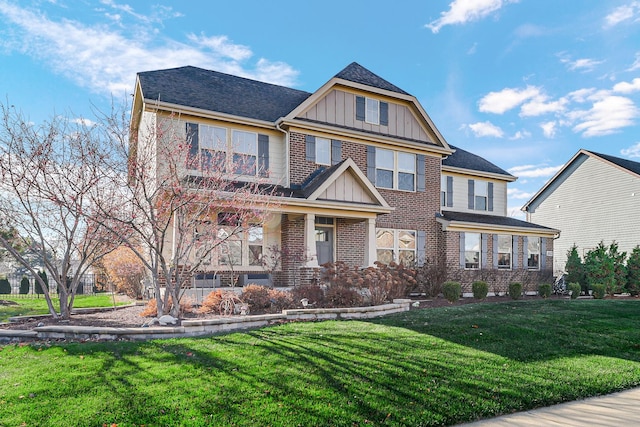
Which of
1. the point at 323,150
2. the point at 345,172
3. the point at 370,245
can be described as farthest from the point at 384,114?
the point at 370,245

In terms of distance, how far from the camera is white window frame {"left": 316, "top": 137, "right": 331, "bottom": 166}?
1593 centimetres

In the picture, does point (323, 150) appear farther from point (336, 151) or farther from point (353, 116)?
point (353, 116)

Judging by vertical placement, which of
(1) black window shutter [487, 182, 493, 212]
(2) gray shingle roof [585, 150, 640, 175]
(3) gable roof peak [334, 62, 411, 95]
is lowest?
(1) black window shutter [487, 182, 493, 212]

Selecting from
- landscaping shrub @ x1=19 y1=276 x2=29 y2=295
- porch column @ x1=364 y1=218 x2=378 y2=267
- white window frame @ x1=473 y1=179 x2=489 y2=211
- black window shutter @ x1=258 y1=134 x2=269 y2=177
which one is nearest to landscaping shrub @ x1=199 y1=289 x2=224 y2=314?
black window shutter @ x1=258 y1=134 x2=269 y2=177

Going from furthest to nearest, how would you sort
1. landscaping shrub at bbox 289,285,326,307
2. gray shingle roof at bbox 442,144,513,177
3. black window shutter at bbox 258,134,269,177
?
gray shingle roof at bbox 442,144,513,177, black window shutter at bbox 258,134,269,177, landscaping shrub at bbox 289,285,326,307

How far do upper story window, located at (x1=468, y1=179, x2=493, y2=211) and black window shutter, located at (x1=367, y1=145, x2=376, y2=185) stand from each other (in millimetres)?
6382

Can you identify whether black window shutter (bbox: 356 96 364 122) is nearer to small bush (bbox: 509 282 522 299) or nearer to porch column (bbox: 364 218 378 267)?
porch column (bbox: 364 218 378 267)

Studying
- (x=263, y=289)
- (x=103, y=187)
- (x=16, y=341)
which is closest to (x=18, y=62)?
(x=103, y=187)

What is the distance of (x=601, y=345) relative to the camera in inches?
324

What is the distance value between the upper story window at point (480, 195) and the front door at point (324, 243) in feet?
27.7

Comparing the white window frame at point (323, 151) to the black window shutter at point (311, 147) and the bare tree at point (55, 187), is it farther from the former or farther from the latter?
the bare tree at point (55, 187)

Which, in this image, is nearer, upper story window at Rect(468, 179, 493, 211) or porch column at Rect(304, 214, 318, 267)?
porch column at Rect(304, 214, 318, 267)

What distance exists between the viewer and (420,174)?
18078 mm

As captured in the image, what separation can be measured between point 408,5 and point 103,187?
423 inches
